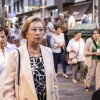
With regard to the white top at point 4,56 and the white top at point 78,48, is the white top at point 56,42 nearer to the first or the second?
the white top at point 78,48

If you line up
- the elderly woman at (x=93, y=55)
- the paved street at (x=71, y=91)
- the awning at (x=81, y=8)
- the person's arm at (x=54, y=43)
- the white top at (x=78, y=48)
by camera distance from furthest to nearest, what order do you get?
the awning at (x=81, y=8) → the person's arm at (x=54, y=43) → the white top at (x=78, y=48) → the paved street at (x=71, y=91) → the elderly woman at (x=93, y=55)

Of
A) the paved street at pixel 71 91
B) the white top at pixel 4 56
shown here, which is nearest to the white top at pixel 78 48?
the paved street at pixel 71 91

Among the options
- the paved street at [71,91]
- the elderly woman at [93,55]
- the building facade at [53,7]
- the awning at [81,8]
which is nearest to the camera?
the elderly woman at [93,55]

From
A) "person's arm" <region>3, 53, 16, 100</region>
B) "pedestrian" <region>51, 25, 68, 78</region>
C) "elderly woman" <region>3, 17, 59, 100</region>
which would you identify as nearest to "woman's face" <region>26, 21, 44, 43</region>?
"elderly woman" <region>3, 17, 59, 100</region>

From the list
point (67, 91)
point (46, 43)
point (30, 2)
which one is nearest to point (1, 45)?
point (67, 91)

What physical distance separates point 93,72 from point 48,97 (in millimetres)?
6224

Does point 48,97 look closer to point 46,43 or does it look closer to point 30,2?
point 46,43

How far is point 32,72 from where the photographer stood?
12.6 feet

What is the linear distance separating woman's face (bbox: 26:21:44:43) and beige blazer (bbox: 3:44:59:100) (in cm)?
12

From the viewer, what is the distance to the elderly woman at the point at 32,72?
12.5 feet

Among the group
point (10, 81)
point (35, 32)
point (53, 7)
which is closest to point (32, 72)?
point (10, 81)

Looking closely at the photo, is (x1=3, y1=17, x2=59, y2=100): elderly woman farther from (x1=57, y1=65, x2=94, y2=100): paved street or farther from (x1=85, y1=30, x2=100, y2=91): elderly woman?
(x1=57, y1=65, x2=94, y2=100): paved street

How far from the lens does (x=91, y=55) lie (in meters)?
9.55

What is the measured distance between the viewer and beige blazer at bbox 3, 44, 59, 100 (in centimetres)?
379
